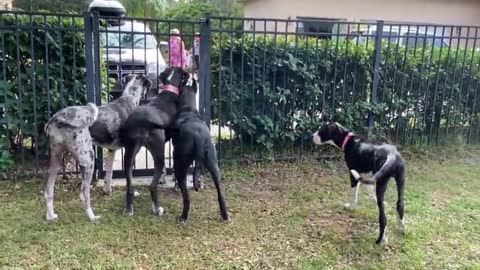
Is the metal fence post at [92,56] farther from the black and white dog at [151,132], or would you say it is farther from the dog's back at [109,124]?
the black and white dog at [151,132]

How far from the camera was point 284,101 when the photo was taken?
5.64 m

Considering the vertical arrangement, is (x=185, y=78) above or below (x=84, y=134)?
→ above

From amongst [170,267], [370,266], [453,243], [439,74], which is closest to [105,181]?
[170,267]

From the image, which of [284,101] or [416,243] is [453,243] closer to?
[416,243]

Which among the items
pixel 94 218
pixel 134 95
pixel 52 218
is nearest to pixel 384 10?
pixel 134 95

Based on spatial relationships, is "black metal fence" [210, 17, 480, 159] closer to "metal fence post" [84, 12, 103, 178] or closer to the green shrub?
"metal fence post" [84, 12, 103, 178]

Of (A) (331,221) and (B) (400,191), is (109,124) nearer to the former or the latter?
(A) (331,221)

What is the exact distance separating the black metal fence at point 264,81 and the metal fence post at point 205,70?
12 millimetres

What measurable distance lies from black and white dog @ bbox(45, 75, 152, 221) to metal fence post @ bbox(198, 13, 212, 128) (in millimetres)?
970

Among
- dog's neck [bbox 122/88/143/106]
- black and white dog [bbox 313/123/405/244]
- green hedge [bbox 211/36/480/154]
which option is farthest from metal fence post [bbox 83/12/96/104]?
black and white dog [bbox 313/123/405/244]

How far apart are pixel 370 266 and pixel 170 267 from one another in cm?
156

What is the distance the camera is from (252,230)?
396 cm

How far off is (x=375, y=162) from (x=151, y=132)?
2.04 m

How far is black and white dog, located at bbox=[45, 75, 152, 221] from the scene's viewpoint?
149 inches
